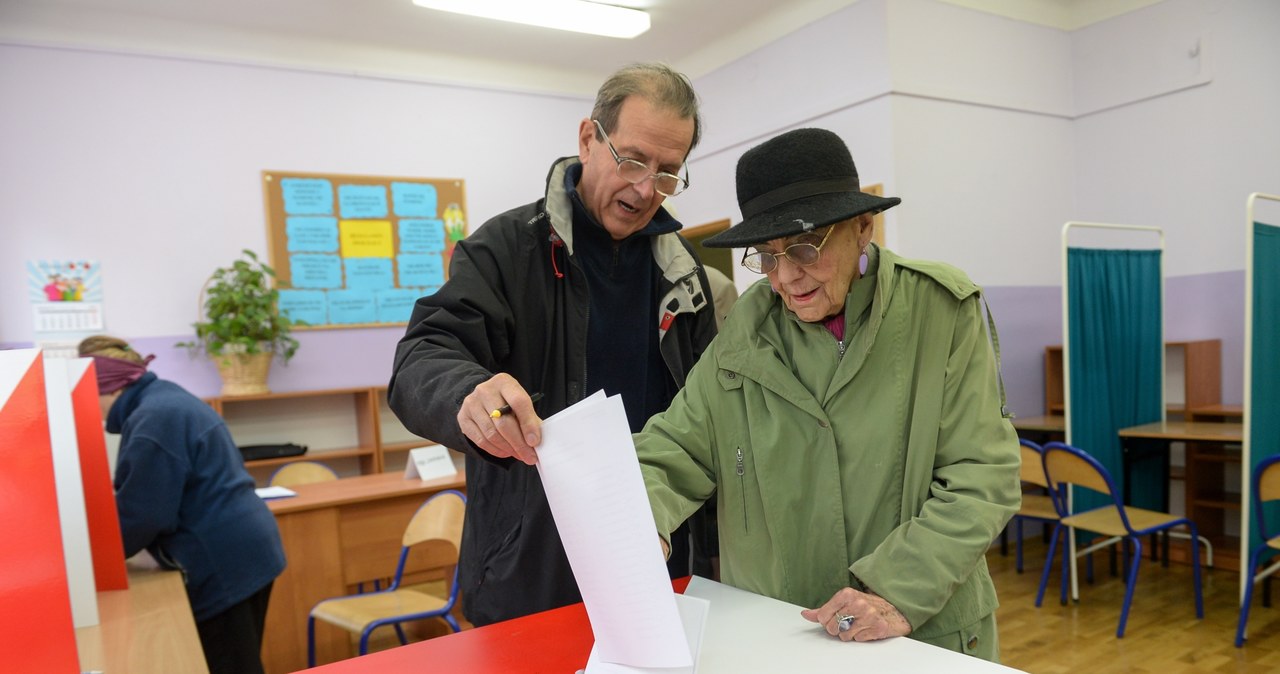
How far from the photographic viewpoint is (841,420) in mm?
1288

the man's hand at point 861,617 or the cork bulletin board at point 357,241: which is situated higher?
the cork bulletin board at point 357,241

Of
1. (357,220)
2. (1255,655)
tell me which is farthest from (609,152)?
(357,220)

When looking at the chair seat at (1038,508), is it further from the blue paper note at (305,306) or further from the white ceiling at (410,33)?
the blue paper note at (305,306)

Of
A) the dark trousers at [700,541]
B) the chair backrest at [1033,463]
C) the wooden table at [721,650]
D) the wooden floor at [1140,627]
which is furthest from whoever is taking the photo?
the chair backrest at [1033,463]

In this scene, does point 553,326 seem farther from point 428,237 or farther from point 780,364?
point 428,237

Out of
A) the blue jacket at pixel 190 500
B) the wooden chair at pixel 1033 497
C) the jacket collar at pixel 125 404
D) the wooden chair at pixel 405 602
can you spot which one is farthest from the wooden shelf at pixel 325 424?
the wooden chair at pixel 1033 497

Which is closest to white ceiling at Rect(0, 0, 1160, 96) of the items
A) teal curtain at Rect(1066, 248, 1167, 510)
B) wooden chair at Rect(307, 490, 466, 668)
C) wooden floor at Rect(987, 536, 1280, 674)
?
teal curtain at Rect(1066, 248, 1167, 510)

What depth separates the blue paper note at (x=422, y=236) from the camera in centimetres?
598

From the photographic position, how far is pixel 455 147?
620 centimetres

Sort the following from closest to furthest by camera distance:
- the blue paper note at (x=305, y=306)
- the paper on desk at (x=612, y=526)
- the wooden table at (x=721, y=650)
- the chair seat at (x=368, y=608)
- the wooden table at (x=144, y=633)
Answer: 1. the paper on desk at (x=612, y=526)
2. the wooden table at (x=721, y=650)
3. the wooden table at (x=144, y=633)
4. the chair seat at (x=368, y=608)
5. the blue paper note at (x=305, y=306)

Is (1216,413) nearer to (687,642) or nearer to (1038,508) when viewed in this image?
(1038,508)

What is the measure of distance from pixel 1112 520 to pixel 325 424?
15.8 ft

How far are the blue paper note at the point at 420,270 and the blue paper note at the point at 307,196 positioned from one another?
1.99ft

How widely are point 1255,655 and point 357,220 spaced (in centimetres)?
555
